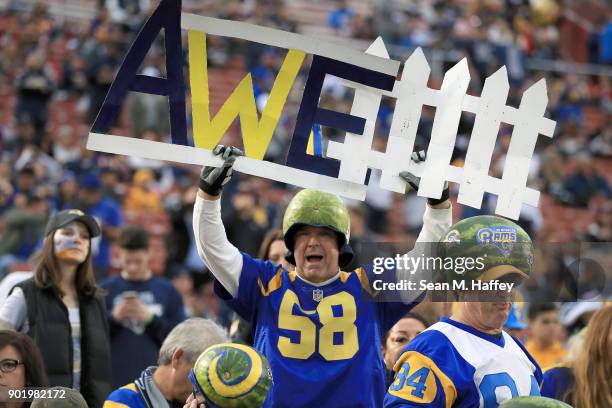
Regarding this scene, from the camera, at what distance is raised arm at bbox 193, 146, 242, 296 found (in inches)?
180

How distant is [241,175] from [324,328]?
9738mm

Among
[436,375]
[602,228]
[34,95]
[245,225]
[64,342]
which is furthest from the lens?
[602,228]

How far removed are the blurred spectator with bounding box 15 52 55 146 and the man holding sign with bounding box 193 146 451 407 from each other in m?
10.8

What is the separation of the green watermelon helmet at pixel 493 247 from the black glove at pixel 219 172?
912 mm

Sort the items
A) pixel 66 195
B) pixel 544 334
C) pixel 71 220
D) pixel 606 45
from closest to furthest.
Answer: pixel 71 220 < pixel 544 334 < pixel 66 195 < pixel 606 45

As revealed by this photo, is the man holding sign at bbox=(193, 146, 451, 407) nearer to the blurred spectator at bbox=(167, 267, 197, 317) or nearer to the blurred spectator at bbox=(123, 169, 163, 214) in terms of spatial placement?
the blurred spectator at bbox=(167, 267, 197, 317)

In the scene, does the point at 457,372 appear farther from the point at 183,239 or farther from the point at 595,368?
the point at 183,239

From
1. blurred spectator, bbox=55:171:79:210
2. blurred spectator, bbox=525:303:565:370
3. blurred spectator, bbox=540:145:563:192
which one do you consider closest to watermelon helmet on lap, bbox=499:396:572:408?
blurred spectator, bbox=525:303:565:370

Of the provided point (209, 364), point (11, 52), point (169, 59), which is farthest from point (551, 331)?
point (11, 52)

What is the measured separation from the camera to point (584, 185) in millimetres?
17703

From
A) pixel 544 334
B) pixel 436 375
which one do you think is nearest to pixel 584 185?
pixel 544 334

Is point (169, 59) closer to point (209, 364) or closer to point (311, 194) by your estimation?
point (311, 194)

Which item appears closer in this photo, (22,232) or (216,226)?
(216,226)

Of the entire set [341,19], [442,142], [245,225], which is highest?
[341,19]
